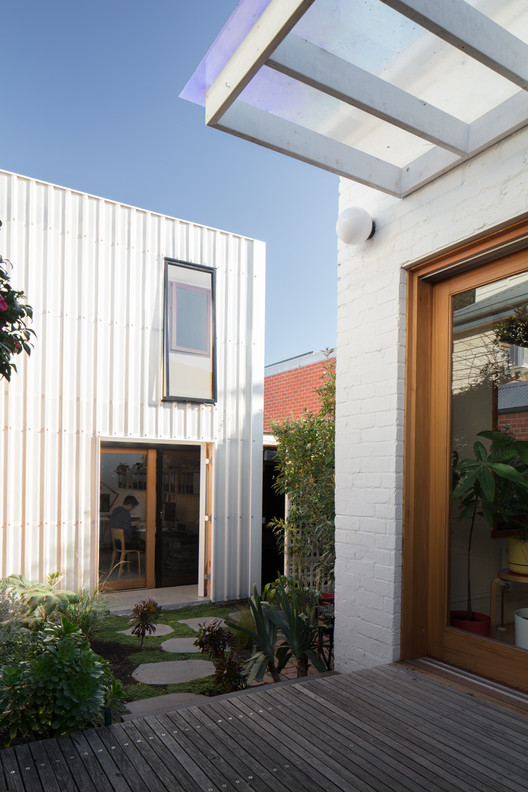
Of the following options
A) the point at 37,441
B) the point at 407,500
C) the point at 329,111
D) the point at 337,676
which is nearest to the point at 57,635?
the point at 337,676

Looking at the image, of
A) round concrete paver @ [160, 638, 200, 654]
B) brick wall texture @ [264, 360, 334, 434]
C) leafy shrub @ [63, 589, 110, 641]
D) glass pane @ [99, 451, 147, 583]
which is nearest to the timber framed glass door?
round concrete paver @ [160, 638, 200, 654]

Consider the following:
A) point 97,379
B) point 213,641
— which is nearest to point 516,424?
point 213,641

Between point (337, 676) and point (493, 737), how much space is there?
0.89 m

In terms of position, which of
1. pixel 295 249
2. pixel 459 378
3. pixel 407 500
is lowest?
pixel 407 500

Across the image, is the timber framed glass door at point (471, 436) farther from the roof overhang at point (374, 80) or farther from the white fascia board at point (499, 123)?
the roof overhang at point (374, 80)

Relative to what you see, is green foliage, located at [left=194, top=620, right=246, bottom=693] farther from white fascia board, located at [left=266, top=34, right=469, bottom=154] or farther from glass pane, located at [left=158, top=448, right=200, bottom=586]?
glass pane, located at [left=158, top=448, right=200, bottom=586]

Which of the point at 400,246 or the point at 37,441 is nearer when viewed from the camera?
the point at 400,246

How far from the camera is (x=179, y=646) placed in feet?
17.7

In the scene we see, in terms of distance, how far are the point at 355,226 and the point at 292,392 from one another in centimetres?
963

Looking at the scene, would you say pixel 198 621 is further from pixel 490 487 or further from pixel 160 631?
pixel 490 487

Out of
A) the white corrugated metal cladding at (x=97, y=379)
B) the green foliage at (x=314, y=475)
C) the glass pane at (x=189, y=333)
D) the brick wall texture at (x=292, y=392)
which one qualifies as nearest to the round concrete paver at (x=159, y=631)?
the white corrugated metal cladding at (x=97, y=379)

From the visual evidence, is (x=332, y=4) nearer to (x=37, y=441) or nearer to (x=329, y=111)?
(x=329, y=111)

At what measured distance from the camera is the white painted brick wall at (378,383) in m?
2.84

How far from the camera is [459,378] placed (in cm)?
298
